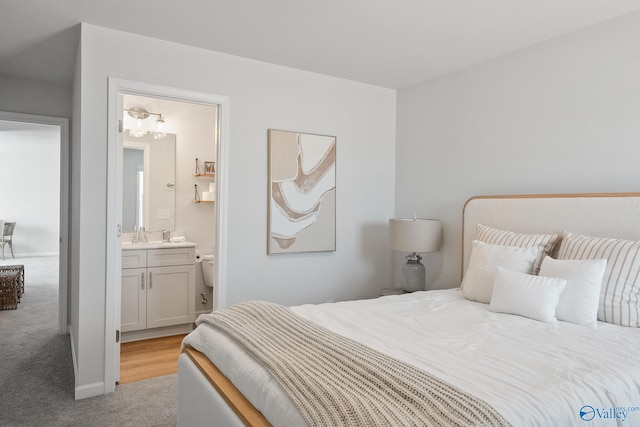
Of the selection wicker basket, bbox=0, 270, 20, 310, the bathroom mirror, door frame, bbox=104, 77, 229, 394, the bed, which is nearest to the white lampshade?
the bed

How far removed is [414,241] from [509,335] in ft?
5.12

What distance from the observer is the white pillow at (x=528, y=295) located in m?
2.08

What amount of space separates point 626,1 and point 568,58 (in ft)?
1.53

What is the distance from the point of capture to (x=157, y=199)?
4.51 m

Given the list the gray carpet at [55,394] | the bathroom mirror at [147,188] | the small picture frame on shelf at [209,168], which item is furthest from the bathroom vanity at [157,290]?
the small picture frame on shelf at [209,168]

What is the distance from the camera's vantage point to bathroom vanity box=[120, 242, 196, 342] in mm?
3795

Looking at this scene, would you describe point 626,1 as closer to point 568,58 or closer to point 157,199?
point 568,58

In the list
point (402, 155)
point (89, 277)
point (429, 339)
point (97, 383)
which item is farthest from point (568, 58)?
point (97, 383)

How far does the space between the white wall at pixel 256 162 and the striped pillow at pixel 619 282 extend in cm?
207

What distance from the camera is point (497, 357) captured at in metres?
1.54

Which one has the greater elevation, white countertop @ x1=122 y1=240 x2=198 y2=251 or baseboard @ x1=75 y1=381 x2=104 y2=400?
white countertop @ x1=122 y1=240 x2=198 y2=251

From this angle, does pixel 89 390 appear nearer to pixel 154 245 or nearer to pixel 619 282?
pixel 154 245

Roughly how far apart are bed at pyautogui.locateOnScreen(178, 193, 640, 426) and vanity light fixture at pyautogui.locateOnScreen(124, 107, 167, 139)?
120 inches

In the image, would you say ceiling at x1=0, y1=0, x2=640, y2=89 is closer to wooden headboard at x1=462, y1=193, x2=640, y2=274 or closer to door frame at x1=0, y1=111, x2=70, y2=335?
door frame at x1=0, y1=111, x2=70, y2=335
